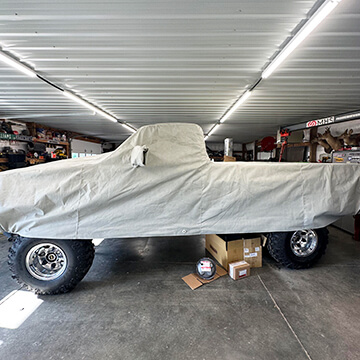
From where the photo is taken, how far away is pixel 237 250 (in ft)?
8.98

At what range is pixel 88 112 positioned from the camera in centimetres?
618

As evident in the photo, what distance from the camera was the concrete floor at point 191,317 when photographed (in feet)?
5.33

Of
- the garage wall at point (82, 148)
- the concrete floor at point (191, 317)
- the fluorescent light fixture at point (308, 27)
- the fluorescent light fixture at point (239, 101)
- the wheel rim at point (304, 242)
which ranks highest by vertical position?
the fluorescent light fixture at point (308, 27)

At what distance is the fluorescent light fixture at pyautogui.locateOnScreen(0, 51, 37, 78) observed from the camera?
2971 millimetres

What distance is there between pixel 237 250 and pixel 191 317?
3.72ft

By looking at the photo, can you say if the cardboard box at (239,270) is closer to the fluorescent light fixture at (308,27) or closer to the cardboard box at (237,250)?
the cardboard box at (237,250)

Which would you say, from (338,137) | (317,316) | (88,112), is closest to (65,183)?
(317,316)

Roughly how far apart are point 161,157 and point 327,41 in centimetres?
290

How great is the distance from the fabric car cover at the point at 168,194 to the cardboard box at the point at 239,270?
61cm

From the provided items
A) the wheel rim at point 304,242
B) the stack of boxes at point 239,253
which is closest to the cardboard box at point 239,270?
the stack of boxes at point 239,253

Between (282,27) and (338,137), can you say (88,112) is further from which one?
(338,137)

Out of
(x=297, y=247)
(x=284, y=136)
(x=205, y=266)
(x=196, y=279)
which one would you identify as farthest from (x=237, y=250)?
(x=284, y=136)

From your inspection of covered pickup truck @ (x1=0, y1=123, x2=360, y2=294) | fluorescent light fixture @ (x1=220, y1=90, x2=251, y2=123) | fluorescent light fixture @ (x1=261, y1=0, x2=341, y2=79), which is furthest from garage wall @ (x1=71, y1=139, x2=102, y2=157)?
fluorescent light fixture @ (x1=261, y1=0, x2=341, y2=79)

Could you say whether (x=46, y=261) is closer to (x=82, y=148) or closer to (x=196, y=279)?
(x=196, y=279)
